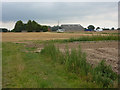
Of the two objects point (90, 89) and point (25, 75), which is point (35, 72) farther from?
point (90, 89)

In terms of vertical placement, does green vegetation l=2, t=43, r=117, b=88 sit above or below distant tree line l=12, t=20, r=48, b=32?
below

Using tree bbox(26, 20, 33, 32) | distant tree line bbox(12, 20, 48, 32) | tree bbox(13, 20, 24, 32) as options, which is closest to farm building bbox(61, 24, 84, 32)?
distant tree line bbox(12, 20, 48, 32)

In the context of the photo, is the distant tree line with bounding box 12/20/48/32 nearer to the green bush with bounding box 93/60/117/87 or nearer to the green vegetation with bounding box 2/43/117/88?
the green vegetation with bounding box 2/43/117/88

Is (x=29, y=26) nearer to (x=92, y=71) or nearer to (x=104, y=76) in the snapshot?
(x=92, y=71)

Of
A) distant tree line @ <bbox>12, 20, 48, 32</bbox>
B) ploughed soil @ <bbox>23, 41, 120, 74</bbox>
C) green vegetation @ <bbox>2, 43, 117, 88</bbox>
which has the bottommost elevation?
green vegetation @ <bbox>2, 43, 117, 88</bbox>

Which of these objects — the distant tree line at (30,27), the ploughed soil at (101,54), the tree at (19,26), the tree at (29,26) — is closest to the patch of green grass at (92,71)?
the ploughed soil at (101,54)

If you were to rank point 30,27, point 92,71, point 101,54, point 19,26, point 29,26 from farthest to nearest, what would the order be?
point 19,26 → point 29,26 → point 30,27 → point 101,54 → point 92,71

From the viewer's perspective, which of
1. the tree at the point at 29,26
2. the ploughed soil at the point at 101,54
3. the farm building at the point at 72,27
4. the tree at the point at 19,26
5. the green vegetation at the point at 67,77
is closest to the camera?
the green vegetation at the point at 67,77

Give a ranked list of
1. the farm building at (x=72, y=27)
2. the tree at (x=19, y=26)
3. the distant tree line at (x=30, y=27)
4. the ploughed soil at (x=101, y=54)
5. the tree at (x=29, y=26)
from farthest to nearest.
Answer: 1. the farm building at (x=72, y=27)
2. the tree at (x=19, y=26)
3. the distant tree line at (x=30, y=27)
4. the tree at (x=29, y=26)
5. the ploughed soil at (x=101, y=54)

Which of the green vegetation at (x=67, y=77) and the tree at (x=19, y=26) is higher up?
the tree at (x=19, y=26)

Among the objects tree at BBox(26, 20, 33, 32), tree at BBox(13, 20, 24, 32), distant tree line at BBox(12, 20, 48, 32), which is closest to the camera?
tree at BBox(26, 20, 33, 32)

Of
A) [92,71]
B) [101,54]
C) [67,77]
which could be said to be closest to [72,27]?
[101,54]

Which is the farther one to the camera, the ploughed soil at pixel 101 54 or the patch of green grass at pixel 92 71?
the ploughed soil at pixel 101 54

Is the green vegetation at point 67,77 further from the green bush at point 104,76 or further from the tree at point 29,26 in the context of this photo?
the tree at point 29,26
